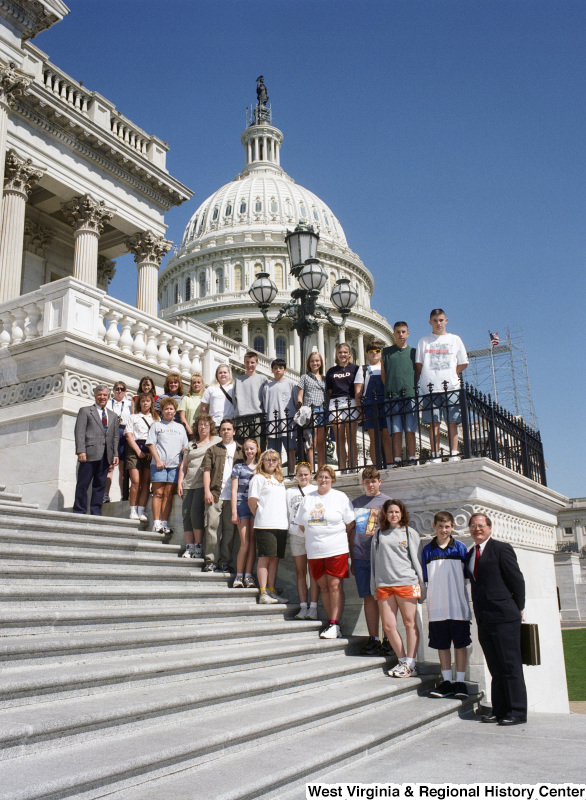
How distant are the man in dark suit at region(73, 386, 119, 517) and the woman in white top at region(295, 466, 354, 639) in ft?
9.77

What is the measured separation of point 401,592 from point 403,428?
2247mm

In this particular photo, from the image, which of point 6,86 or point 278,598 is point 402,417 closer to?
point 278,598

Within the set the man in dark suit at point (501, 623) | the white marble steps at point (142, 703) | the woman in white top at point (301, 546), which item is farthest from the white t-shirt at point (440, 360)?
the white marble steps at point (142, 703)

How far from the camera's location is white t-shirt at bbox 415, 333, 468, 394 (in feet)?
28.2

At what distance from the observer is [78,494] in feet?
29.5

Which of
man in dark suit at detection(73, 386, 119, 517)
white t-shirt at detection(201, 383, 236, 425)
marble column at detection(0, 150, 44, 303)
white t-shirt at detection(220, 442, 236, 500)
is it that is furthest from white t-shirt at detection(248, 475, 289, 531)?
marble column at detection(0, 150, 44, 303)

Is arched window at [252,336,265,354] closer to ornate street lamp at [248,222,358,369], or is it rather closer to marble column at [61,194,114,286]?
marble column at [61,194,114,286]

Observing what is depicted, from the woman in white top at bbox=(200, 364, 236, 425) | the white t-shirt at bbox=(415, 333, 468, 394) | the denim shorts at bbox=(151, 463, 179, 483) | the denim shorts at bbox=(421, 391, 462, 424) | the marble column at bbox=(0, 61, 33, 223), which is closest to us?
the denim shorts at bbox=(421, 391, 462, 424)

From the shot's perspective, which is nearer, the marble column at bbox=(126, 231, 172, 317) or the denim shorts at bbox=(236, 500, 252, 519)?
the denim shorts at bbox=(236, 500, 252, 519)

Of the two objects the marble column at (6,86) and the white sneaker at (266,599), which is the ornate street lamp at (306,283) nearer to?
the white sneaker at (266,599)

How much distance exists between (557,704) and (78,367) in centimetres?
821

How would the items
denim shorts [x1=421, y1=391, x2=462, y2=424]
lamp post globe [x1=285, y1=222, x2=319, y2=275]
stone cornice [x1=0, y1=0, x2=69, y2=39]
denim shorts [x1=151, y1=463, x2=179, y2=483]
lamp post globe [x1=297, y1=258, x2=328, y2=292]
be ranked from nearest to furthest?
denim shorts [x1=421, y1=391, x2=462, y2=424] < denim shorts [x1=151, y1=463, x2=179, y2=483] < lamp post globe [x1=297, y1=258, x2=328, y2=292] < lamp post globe [x1=285, y1=222, x2=319, y2=275] < stone cornice [x1=0, y1=0, x2=69, y2=39]

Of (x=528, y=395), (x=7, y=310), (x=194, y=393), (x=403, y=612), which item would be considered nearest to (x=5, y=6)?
(x=7, y=310)

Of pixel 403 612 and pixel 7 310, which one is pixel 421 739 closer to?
pixel 403 612
